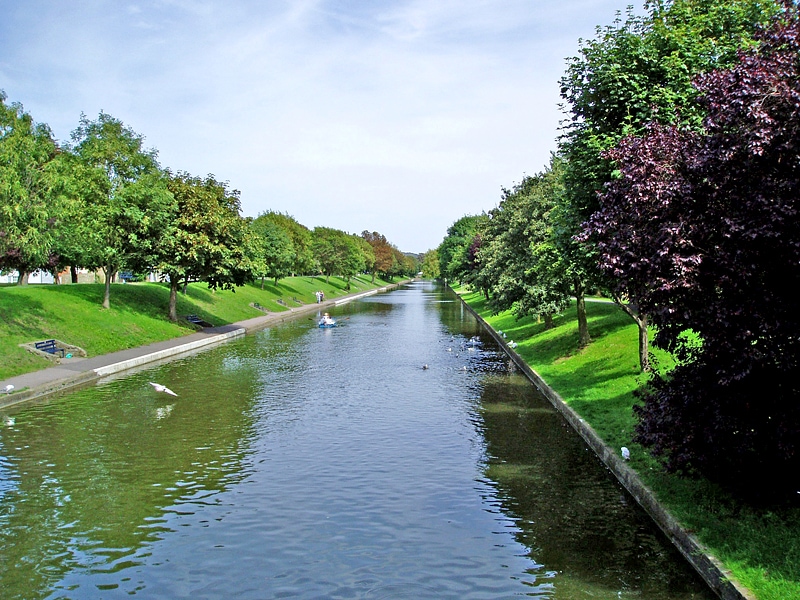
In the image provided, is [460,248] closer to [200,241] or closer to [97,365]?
[200,241]

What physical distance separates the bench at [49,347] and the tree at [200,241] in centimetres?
1349

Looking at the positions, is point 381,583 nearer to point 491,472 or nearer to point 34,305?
point 491,472

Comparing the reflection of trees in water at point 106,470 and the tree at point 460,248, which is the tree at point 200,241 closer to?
the reflection of trees in water at point 106,470

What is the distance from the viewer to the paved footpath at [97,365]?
897 inches

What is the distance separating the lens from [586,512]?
40.3 ft

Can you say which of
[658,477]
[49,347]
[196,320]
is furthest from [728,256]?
[196,320]

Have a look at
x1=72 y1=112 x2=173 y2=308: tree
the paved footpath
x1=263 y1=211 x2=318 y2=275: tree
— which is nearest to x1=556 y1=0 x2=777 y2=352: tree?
the paved footpath

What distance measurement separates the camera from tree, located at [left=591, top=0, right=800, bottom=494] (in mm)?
9000

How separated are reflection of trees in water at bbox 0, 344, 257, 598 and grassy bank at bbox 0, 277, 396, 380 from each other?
6.56 m

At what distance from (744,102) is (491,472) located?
9021 millimetres

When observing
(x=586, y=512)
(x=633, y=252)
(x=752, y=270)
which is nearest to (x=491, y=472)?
(x=586, y=512)

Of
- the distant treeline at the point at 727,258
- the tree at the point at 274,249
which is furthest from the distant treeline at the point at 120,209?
the tree at the point at 274,249

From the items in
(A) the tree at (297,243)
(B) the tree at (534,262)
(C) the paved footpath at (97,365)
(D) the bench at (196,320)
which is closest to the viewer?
(C) the paved footpath at (97,365)

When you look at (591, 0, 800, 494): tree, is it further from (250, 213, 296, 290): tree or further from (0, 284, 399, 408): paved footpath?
(250, 213, 296, 290): tree
